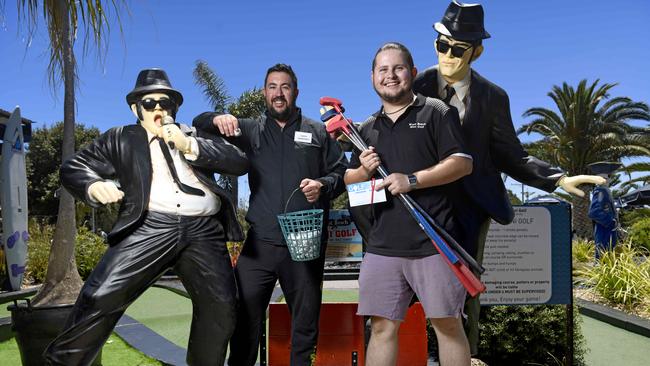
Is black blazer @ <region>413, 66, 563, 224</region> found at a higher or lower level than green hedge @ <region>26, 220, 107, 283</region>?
higher

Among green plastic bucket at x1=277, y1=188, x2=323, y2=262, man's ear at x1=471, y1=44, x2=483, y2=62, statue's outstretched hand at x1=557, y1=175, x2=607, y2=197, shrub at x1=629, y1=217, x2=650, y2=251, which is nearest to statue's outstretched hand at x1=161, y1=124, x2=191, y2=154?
green plastic bucket at x1=277, y1=188, x2=323, y2=262

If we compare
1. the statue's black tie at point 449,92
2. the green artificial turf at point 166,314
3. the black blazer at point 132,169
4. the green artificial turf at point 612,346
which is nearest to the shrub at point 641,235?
the green artificial turf at point 612,346

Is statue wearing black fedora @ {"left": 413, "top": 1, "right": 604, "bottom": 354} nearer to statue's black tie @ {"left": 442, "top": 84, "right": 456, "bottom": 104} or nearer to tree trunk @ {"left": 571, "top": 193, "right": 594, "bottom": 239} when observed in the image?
statue's black tie @ {"left": 442, "top": 84, "right": 456, "bottom": 104}

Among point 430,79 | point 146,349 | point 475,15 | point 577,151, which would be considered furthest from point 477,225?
point 577,151

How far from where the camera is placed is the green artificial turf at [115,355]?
492cm

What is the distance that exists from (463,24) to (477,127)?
581 mm

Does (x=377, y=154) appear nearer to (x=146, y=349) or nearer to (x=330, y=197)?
(x=330, y=197)

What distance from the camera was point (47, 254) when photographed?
35.7 ft

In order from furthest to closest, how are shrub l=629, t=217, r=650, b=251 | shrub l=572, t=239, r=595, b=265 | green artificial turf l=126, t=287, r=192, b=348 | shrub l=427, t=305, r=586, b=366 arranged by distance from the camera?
1. shrub l=629, t=217, r=650, b=251
2. shrub l=572, t=239, r=595, b=265
3. green artificial turf l=126, t=287, r=192, b=348
4. shrub l=427, t=305, r=586, b=366

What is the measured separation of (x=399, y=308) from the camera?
282 centimetres

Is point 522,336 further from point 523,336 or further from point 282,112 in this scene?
point 282,112

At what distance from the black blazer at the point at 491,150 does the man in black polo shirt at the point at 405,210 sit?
9.5 inches

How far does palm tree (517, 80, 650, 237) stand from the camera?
67.9ft

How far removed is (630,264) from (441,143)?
660cm
